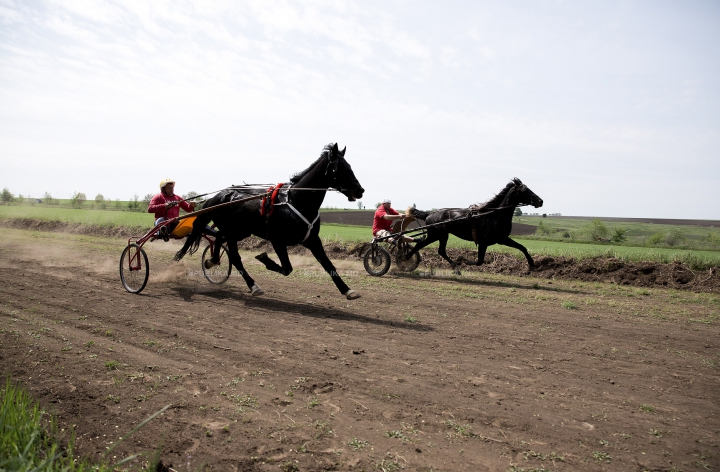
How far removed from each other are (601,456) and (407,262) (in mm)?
10945

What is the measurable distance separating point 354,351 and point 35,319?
4.39m

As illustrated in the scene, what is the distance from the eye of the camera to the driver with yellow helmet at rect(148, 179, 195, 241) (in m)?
9.97

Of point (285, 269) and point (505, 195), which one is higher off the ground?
point (505, 195)

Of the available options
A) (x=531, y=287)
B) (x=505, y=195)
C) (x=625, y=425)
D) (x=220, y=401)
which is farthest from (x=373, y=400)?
(x=505, y=195)

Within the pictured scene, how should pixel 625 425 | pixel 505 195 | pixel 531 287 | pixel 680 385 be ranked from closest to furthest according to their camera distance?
pixel 625 425 → pixel 680 385 → pixel 531 287 → pixel 505 195

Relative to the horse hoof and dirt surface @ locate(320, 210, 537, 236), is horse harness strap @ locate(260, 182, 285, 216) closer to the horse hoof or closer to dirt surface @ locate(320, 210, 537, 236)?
the horse hoof

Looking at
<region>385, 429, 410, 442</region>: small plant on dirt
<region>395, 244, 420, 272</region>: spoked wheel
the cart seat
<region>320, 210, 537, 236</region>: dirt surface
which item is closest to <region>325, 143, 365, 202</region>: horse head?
the cart seat

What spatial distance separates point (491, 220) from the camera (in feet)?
43.7

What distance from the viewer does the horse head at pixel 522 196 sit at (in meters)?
A: 12.9

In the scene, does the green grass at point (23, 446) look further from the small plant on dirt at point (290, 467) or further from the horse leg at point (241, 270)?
the horse leg at point (241, 270)

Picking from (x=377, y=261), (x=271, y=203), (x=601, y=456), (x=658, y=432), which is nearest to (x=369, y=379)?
(x=601, y=456)

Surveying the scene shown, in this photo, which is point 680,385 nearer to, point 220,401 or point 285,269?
point 220,401

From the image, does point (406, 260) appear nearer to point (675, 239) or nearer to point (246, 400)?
point (246, 400)

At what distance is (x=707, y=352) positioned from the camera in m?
6.12
